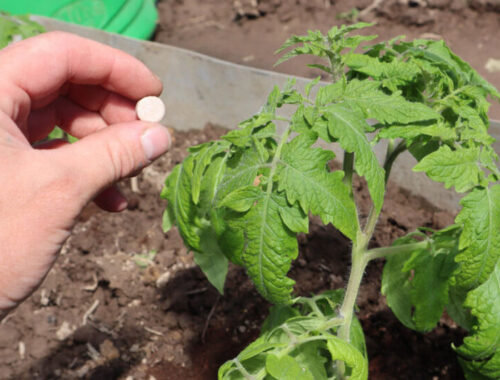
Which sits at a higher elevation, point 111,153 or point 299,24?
point 111,153

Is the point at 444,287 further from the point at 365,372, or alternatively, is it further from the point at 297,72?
the point at 297,72

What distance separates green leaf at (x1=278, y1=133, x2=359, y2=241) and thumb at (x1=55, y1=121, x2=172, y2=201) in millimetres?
470

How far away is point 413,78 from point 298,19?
9.75 feet

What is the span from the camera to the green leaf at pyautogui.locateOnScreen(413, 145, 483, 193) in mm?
1275

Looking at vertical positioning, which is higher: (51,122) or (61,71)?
(61,71)

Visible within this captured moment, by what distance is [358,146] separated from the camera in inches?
49.9

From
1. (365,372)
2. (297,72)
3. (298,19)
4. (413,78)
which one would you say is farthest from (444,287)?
(298,19)

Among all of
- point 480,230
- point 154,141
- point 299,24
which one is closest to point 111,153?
point 154,141

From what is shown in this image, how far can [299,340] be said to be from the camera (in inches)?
55.9

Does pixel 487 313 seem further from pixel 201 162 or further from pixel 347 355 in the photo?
pixel 201 162

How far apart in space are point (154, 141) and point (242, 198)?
43 cm

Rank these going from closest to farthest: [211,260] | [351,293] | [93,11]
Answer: [351,293] → [211,260] → [93,11]

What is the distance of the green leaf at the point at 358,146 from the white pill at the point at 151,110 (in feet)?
2.29

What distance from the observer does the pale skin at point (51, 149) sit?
4.31 ft
